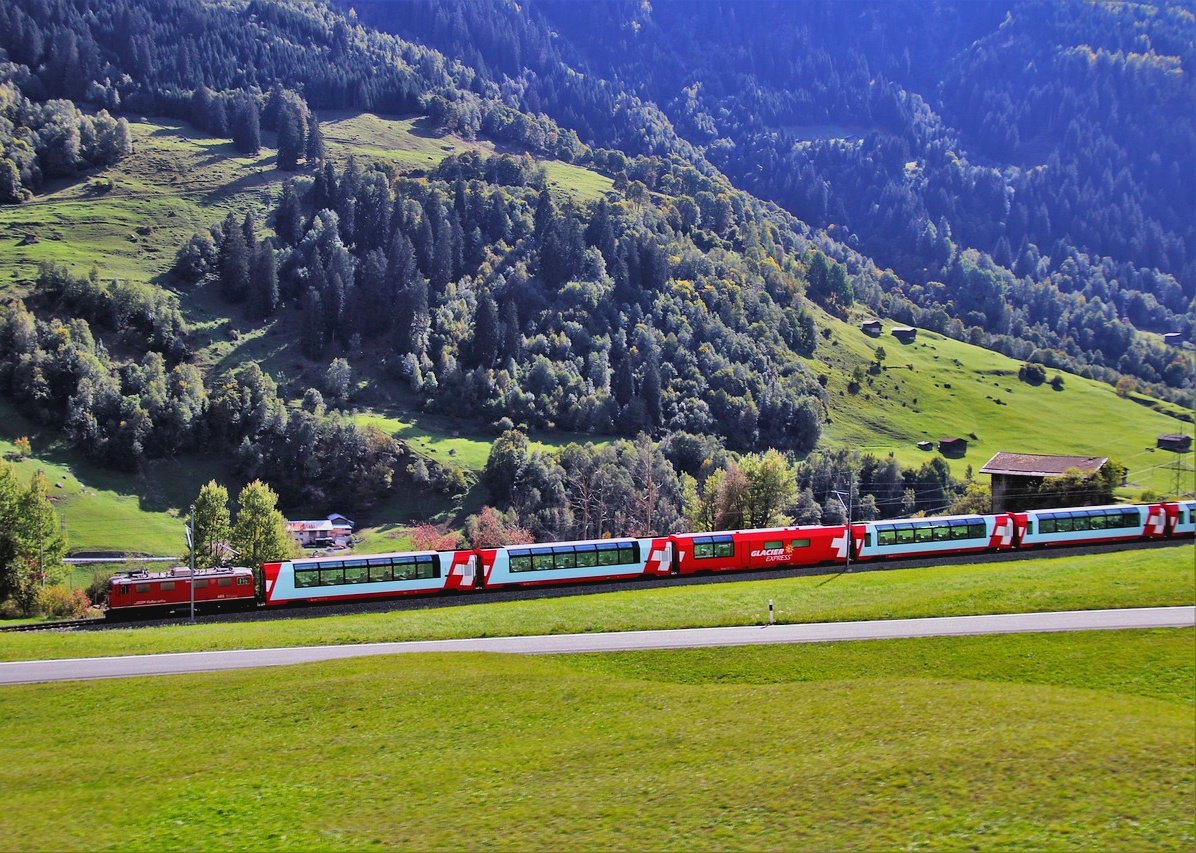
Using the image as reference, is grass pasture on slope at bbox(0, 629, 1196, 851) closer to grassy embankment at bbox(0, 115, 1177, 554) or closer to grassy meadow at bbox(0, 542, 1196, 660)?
grassy meadow at bbox(0, 542, 1196, 660)

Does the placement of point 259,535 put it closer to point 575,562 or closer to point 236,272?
point 575,562

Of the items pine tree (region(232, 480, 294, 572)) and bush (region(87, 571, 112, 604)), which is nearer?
bush (region(87, 571, 112, 604))

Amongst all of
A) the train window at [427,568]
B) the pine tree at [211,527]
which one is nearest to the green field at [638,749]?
the train window at [427,568]

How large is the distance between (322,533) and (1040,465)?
308ft

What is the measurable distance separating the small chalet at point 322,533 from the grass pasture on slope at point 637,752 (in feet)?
308

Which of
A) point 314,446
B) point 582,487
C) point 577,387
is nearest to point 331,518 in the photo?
point 314,446

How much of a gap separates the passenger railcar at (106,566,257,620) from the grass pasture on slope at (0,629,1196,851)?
2391cm

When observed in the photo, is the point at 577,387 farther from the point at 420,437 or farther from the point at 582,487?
the point at 582,487

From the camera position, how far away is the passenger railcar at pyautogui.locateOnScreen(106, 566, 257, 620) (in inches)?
2299

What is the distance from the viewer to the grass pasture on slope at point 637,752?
821 inches

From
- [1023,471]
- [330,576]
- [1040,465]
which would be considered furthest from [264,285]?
[1040,465]

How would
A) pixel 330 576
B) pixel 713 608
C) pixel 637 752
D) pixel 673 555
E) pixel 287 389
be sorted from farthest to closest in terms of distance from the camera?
1. pixel 287 389
2. pixel 673 555
3. pixel 330 576
4. pixel 713 608
5. pixel 637 752

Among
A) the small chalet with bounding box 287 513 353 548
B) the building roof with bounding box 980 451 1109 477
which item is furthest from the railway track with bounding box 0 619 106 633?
the building roof with bounding box 980 451 1109 477

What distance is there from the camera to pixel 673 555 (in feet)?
208
